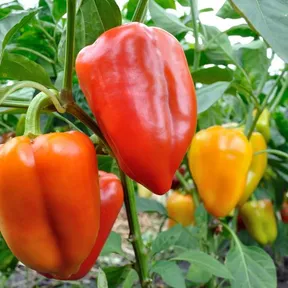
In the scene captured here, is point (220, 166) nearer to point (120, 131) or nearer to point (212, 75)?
point (212, 75)

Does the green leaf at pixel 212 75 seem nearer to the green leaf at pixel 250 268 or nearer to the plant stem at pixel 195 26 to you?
the plant stem at pixel 195 26

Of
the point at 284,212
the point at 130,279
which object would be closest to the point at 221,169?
the point at 130,279

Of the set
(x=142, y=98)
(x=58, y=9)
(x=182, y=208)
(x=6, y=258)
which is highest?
(x=142, y=98)

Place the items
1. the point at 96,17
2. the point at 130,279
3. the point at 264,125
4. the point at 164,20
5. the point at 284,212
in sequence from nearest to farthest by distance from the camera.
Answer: the point at 96,17, the point at 130,279, the point at 164,20, the point at 264,125, the point at 284,212

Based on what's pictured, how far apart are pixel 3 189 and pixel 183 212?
3.49ft

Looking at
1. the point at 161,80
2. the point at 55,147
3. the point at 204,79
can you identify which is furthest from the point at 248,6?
the point at 204,79

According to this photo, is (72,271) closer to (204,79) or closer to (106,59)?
(106,59)

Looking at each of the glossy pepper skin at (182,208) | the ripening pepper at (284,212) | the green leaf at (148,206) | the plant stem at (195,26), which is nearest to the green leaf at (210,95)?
the plant stem at (195,26)

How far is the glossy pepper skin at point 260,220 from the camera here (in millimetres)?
1595

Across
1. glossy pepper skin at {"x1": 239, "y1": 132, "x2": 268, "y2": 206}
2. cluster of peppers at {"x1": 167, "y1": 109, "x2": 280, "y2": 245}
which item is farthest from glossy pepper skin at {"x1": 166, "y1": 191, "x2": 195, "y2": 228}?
cluster of peppers at {"x1": 167, "y1": 109, "x2": 280, "y2": 245}

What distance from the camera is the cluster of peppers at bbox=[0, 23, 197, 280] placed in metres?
0.60

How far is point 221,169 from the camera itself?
1.08m

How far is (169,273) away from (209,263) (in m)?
0.08

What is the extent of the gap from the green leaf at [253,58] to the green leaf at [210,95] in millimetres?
278
